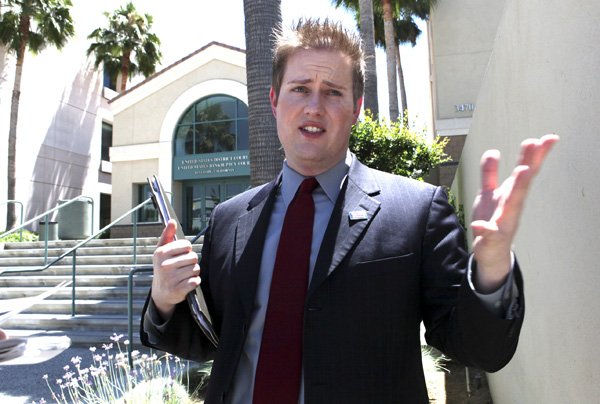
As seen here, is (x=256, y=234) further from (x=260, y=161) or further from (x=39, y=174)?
(x=39, y=174)

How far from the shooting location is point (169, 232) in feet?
5.01

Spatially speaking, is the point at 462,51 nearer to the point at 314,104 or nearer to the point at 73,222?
the point at 73,222

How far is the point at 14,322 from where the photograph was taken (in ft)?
28.1

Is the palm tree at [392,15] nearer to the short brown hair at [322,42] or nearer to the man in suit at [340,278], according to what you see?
the short brown hair at [322,42]

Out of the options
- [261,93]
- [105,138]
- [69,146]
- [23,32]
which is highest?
[23,32]

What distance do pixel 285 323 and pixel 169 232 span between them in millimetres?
447

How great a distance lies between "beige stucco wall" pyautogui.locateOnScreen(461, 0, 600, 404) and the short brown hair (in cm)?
71

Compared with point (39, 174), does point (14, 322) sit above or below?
below

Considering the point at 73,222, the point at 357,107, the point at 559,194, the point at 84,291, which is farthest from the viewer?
the point at 73,222

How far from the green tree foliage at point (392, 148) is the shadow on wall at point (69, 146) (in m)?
18.8

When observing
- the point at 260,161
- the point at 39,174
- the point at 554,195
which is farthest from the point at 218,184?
the point at 554,195

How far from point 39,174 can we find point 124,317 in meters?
18.2

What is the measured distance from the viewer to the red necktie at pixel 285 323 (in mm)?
1522

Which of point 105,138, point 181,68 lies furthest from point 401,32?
point 105,138
